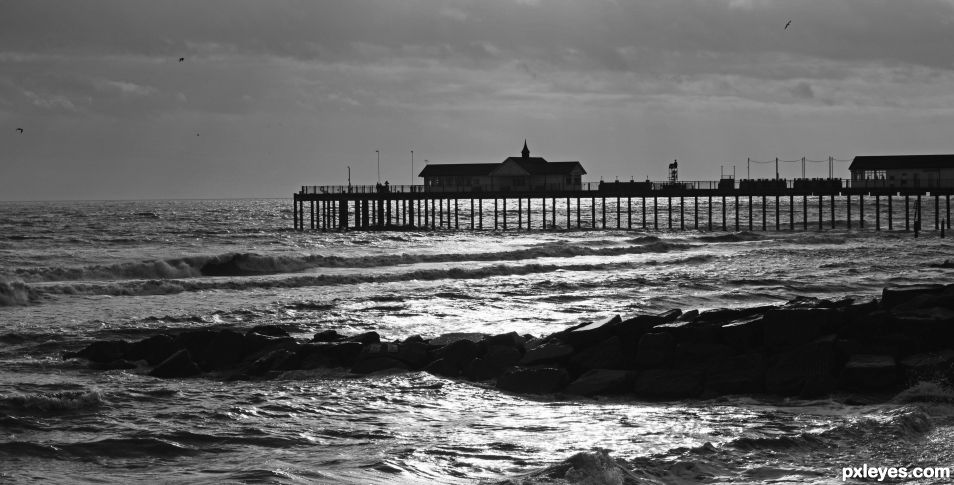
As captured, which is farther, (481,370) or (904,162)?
(904,162)

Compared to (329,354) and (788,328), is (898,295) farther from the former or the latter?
(329,354)

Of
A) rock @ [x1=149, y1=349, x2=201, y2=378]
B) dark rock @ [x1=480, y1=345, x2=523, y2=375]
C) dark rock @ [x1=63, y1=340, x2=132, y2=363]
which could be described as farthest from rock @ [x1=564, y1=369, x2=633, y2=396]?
dark rock @ [x1=63, y1=340, x2=132, y2=363]

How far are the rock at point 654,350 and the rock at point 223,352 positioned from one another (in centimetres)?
775

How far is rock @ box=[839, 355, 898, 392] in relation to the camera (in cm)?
1619

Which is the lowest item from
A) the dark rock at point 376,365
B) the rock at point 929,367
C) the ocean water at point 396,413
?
the ocean water at point 396,413

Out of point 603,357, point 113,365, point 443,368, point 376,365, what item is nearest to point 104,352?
point 113,365

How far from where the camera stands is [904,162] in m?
76.5

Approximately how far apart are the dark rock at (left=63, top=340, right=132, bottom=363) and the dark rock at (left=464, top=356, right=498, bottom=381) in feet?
23.6

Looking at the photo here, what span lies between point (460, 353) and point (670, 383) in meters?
4.21

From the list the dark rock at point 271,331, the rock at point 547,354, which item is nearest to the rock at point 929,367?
the rock at point 547,354

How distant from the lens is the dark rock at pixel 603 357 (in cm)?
1800

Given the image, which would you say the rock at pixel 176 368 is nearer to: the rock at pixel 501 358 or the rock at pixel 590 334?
the rock at pixel 501 358

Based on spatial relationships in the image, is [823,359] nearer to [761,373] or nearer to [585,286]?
[761,373]

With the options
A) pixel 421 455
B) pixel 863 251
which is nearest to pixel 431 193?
pixel 863 251
